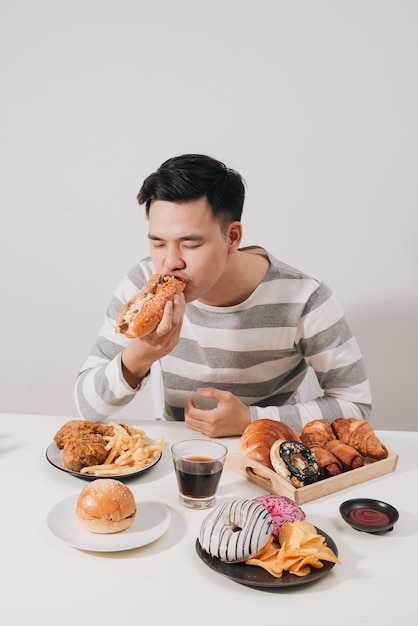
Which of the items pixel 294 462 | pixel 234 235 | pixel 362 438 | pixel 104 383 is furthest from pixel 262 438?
pixel 234 235

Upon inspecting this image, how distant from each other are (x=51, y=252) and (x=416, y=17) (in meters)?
1.95

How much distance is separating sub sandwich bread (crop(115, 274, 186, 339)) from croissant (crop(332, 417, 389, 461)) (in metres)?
0.55

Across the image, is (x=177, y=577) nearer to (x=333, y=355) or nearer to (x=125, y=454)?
(x=125, y=454)

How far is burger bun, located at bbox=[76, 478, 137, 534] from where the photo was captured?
1259mm

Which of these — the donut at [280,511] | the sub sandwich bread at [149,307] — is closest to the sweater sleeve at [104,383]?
the sub sandwich bread at [149,307]

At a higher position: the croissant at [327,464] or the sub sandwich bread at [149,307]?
the sub sandwich bread at [149,307]

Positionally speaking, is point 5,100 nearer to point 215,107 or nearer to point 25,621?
point 215,107

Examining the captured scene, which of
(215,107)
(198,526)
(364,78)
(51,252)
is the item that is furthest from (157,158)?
(198,526)

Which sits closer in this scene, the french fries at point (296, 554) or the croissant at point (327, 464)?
the french fries at point (296, 554)

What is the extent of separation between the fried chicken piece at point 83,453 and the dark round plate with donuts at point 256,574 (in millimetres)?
433

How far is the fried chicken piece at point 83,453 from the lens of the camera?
1.52 m

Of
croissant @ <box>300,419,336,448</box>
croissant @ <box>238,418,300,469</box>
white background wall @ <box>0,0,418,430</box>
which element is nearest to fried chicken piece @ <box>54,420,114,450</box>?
croissant @ <box>238,418,300,469</box>

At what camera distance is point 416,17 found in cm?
274

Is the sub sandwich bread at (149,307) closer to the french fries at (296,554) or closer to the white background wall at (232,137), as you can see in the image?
the french fries at (296,554)
